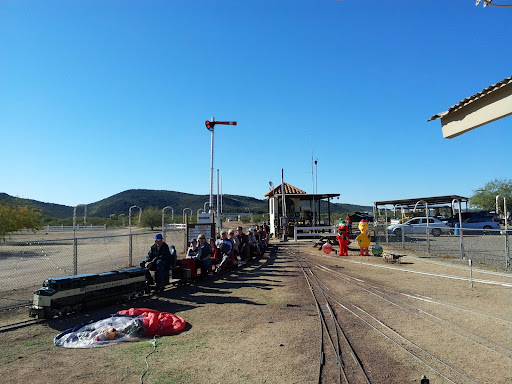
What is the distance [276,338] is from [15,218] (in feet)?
92.9

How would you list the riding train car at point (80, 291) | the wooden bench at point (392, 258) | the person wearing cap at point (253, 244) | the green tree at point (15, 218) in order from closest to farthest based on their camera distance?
the riding train car at point (80, 291) < the wooden bench at point (392, 258) < the person wearing cap at point (253, 244) < the green tree at point (15, 218)

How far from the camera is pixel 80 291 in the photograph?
7.78 meters

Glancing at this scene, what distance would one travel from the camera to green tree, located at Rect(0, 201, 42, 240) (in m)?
26.6

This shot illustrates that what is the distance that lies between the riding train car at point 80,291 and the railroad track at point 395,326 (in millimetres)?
4493

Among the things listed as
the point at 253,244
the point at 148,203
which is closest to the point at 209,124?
the point at 253,244

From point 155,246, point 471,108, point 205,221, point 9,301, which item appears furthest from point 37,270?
point 471,108

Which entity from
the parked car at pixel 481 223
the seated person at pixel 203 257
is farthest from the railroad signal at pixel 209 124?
the parked car at pixel 481 223

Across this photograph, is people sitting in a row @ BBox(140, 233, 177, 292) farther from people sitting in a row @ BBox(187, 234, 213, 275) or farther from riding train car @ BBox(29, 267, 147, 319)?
people sitting in a row @ BBox(187, 234, 213, 275)

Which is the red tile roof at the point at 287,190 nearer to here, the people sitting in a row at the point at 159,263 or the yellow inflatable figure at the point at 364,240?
the yellow inflatable figure at the point at 364,240

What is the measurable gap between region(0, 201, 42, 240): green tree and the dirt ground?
73.3 feet

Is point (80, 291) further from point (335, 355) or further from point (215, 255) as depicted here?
point (215, 255)

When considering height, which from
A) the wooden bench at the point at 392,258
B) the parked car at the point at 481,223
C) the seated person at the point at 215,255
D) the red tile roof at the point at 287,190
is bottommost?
the wooden bench at the point at 392,258

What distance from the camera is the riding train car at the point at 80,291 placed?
7.29m

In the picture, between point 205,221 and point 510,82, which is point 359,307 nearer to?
point 510,82
